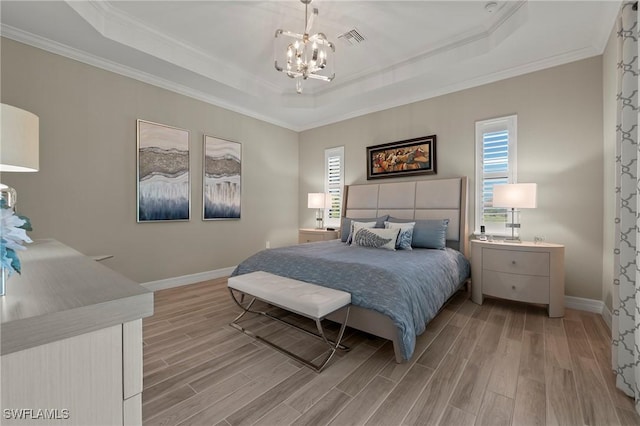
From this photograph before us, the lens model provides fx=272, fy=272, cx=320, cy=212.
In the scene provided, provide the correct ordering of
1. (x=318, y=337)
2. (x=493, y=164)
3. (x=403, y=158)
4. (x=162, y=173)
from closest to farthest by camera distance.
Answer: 1. (x=318, y=337)
2. (x=493, y=164)
3. (x=162, y=173)
4. (x=403, y=158)

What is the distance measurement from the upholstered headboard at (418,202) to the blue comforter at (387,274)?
0.52 m

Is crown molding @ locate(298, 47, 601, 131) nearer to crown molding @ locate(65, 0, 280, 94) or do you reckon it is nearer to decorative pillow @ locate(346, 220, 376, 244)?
crown molding @ locate(65, 0, 280, 94)

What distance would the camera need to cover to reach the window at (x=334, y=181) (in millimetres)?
4961

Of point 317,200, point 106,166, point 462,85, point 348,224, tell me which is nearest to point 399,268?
point 348,224

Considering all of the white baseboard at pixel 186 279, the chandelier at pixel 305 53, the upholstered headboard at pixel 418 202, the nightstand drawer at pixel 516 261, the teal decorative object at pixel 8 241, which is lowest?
the white baseboard at pixel 186 279

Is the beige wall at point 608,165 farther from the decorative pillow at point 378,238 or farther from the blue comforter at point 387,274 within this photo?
the decorative pillow at point 378,238

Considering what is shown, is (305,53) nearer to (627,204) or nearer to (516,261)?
(627,204)

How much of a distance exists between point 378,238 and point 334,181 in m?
2.10

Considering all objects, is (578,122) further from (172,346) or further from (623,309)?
(172,346)

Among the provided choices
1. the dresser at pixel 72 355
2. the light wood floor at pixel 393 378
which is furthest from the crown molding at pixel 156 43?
the dresser at pixel 72 355

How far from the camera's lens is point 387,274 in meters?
2.06

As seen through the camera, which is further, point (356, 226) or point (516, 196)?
point (356, 226)

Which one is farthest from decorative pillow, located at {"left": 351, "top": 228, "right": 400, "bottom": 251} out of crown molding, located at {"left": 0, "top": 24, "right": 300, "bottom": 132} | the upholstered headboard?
crown molding, located at {"left": 0, "top": 24, "right": 300, "bottom": 132}

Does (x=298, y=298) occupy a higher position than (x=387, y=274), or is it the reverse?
(x=387, y=274)
